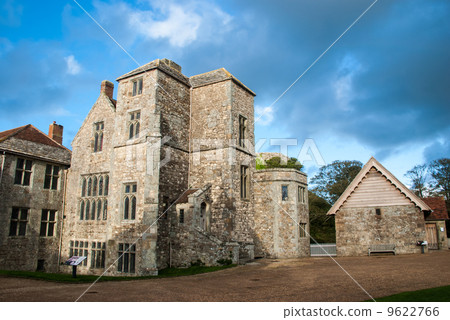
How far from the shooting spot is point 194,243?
17859mm

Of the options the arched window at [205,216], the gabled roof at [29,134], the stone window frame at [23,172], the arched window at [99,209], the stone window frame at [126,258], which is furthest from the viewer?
the gabled roof at [29,134]

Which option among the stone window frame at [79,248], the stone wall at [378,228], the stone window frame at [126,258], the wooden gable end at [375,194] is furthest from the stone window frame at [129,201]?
the wooden gable end at [375,194]

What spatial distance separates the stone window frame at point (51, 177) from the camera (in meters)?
22.1

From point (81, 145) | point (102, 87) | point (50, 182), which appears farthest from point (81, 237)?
point (102, 87)

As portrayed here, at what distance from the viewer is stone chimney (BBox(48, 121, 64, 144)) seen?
84.6ft

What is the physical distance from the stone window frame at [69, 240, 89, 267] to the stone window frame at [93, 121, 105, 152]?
19.8ft

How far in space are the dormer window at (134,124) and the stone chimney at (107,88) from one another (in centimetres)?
535

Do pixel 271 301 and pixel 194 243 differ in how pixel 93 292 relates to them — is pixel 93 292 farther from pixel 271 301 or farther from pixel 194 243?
pixel 194 243

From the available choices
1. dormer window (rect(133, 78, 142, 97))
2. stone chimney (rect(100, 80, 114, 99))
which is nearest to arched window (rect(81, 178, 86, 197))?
stone chimney (rect(100, 80, 114, 99))

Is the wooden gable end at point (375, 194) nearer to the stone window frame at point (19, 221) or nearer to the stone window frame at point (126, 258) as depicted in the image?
the stone window frame at point (126, 258)

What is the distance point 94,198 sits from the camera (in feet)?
69.8

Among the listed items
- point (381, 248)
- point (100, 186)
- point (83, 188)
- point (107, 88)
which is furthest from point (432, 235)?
point (107, 88)

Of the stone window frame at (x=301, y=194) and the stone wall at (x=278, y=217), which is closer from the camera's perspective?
the stone wall at (x=278, y=217)

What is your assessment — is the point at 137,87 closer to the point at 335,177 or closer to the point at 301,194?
the point at 301,194
